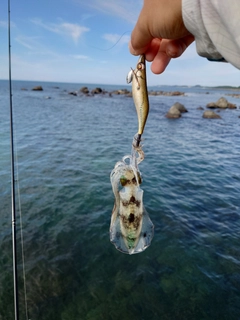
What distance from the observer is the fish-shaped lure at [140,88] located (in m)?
2.71

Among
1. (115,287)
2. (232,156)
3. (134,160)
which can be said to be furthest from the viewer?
(232,156)

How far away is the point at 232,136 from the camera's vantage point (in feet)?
90.1

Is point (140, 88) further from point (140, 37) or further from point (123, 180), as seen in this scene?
point (123, 180)

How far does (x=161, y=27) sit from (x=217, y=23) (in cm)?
84

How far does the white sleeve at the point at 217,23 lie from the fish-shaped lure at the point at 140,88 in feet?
2.66

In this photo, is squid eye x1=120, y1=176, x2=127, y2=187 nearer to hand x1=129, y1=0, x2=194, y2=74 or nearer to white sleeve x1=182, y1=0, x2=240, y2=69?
hand x1=129, y1=0, x2=194, y2=74

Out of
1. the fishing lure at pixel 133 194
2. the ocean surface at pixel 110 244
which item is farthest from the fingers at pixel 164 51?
→ the ocean surface at pixel 110 244

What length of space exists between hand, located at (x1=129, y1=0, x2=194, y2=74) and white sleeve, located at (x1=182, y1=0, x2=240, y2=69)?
0.78ft

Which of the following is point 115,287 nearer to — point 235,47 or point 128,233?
point 128,233

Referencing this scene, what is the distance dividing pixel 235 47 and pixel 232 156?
20.4 metres

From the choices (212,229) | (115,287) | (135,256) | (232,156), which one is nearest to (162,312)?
(115,287)

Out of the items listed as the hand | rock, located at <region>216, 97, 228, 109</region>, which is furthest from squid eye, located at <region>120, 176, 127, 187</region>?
rock, located at <region>216, 97, 228, 109</region>

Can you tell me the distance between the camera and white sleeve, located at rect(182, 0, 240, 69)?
4.64ft

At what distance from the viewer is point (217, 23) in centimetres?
160
